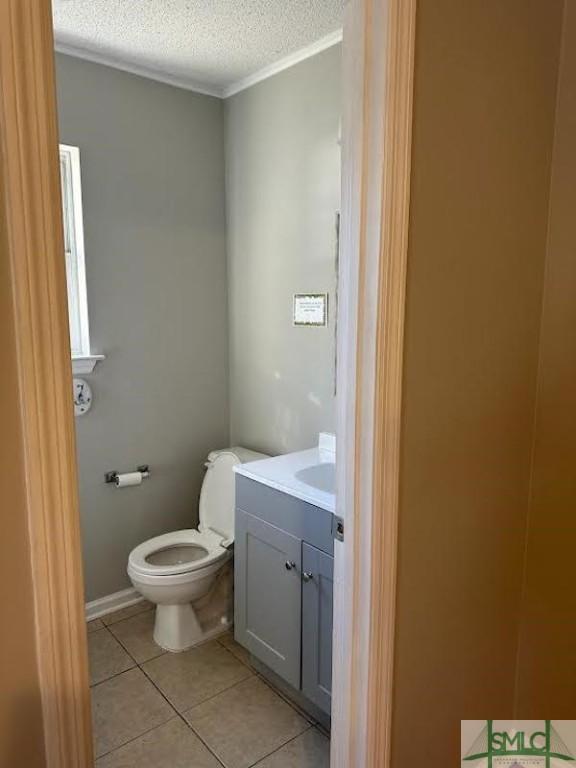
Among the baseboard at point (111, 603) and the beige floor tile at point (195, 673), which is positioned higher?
the baseboard at point (111, 603)

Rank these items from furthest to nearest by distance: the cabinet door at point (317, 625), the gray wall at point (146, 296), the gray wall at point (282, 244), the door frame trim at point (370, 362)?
the gray wall at point (146, 296)
the gray wall at point (282, 244)
the cabinet door at point (317, 625)
the door frame trim at point (370, 362)

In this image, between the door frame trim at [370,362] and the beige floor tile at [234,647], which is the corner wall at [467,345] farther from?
the beige floor tile at [234,647]

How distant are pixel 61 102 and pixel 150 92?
0.41 metres

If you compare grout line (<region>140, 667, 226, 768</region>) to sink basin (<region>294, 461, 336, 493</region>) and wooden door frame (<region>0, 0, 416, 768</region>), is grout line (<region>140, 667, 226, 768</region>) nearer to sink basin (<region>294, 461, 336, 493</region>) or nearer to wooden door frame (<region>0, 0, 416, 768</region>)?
wooden door frame (<region>0, 0, 416, 768</region>)

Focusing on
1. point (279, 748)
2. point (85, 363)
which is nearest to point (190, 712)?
point (279, 748)

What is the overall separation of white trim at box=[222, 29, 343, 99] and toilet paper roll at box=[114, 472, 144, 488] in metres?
1.89

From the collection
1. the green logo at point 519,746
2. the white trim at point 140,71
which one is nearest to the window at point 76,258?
the white trim at point 140,71

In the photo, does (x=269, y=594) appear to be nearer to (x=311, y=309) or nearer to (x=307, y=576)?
(x=307, y=576)

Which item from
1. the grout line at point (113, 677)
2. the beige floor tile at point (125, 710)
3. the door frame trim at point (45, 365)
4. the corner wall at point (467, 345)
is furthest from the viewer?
the grout line at point (113, 677)

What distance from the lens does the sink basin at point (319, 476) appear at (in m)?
1.95

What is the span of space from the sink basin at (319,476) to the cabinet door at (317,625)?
27 cm

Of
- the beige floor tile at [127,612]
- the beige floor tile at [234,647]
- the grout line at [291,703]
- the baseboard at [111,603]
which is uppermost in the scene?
the baseboard at [111,603]

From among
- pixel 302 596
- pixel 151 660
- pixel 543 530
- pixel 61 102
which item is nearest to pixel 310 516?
pixel 302 596

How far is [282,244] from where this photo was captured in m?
2.39
